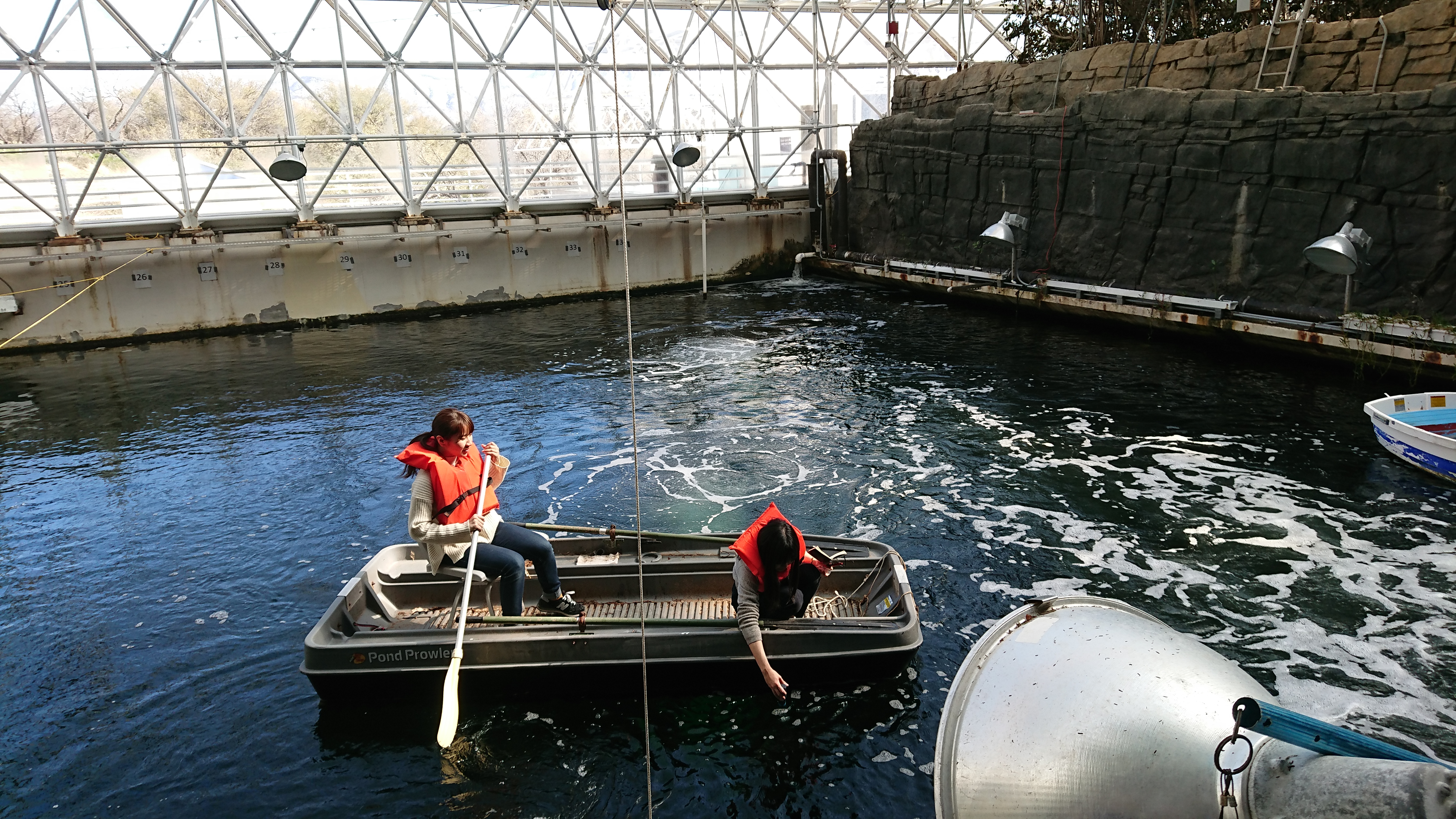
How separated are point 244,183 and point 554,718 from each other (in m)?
18.1

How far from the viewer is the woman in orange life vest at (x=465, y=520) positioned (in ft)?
19.9

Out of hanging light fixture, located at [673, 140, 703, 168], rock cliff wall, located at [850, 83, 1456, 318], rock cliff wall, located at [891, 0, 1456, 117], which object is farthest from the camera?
hanging light fixture, located at [673, 140, 703, 168]

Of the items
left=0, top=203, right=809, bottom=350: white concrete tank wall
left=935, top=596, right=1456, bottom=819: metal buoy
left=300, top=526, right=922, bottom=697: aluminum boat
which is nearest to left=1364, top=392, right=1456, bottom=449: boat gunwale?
left=300, top=526, right=922, bottom=697: aluminum boat

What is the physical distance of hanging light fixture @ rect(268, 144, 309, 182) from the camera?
56.9 ft

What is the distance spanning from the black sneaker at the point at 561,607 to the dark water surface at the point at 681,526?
2.05 feet

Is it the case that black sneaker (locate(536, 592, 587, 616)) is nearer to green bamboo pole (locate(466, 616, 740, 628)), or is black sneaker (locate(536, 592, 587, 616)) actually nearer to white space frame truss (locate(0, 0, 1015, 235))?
green bamboo pole (locate(466, 616, 740, 628))

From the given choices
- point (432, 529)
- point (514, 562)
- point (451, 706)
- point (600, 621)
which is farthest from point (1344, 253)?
point (451, 706)

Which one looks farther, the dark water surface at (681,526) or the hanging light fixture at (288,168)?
the hanging light fixture at (288,168)

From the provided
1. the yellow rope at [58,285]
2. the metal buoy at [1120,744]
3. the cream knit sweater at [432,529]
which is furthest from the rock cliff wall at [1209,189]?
the yellow rope at [58,285]

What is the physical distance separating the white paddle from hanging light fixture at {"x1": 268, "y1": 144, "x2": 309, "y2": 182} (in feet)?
45.0

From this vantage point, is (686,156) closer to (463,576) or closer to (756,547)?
(463,576)

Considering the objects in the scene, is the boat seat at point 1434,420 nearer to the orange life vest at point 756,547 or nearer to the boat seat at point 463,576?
the orange life vest at point 756,547

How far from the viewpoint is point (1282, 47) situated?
48.7 ft

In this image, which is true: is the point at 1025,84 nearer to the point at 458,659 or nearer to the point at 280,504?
the point at 280,504
